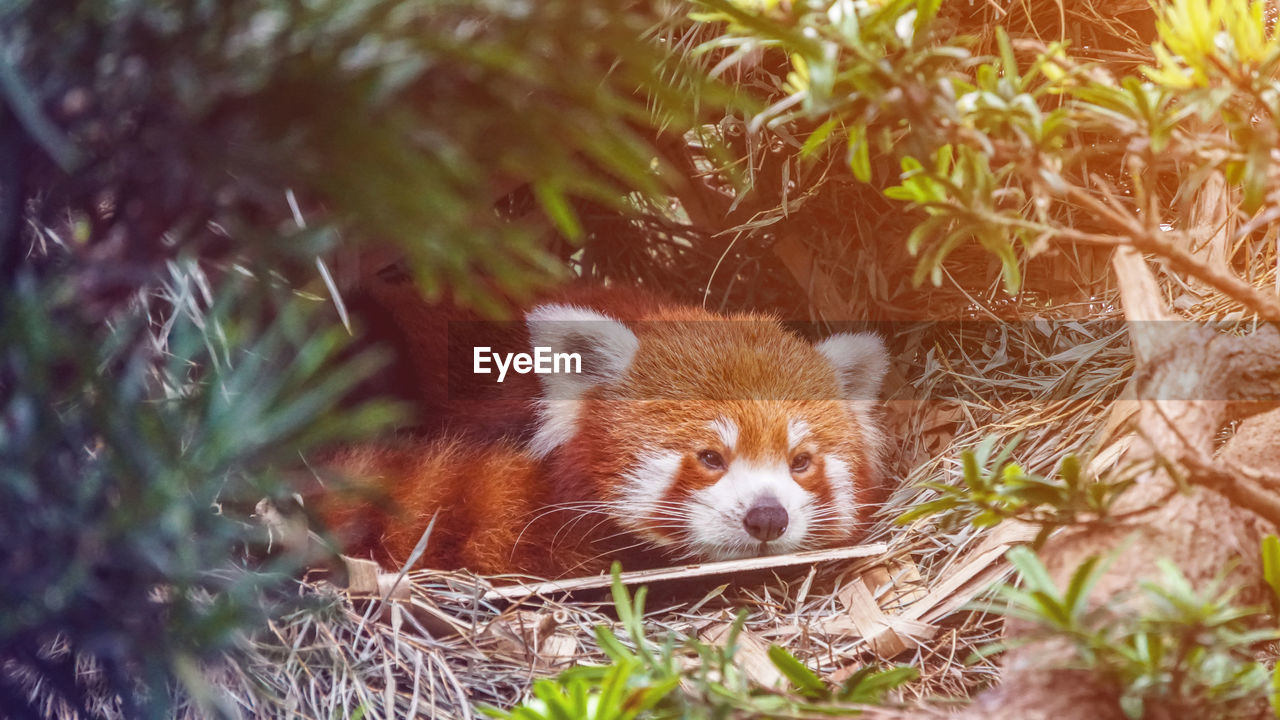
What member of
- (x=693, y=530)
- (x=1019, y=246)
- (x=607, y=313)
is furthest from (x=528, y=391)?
(x=1019, y=246)

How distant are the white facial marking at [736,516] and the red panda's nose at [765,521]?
1cm

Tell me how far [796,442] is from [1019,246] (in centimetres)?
100

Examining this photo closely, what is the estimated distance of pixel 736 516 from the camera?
2.24 m

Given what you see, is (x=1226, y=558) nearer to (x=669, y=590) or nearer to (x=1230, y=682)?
(x=1230, y=682)

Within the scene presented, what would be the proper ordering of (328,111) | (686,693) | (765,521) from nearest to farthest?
(328,111) → (686,693) → (765,521)

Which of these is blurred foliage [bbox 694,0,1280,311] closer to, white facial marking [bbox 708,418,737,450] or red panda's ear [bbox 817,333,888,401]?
white facial marking [bbox 708,418,737,450]

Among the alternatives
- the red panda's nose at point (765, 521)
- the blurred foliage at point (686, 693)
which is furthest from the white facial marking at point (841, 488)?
the blurred foliage at point (686, 693)

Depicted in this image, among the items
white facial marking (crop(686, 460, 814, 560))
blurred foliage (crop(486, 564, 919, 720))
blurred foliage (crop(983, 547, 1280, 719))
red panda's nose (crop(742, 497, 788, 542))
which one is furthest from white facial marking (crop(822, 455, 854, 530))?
blurred foliage (crop(983, 547, 1280, 719))

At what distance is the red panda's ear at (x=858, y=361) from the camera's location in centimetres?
262

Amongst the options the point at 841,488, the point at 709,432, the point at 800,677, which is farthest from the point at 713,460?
the point at 800,677

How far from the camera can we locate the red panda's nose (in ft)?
7.25

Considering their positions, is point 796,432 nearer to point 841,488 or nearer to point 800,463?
point 800,463

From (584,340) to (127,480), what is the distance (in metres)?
1.67

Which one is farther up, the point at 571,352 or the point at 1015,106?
the point at 1015,106
